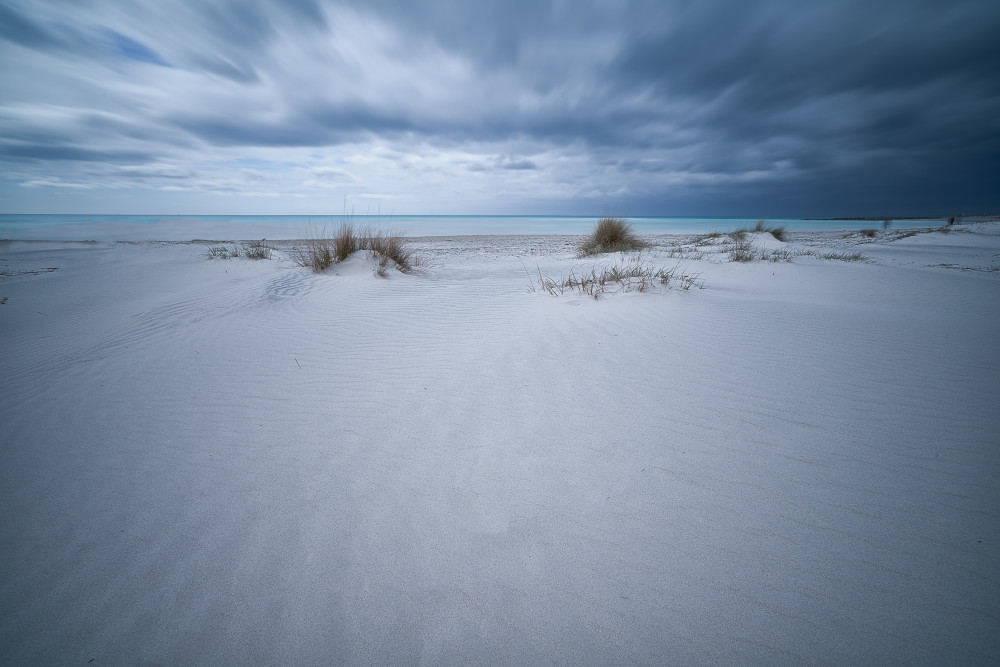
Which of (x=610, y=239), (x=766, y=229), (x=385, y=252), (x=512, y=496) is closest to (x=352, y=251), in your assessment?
(x=385, y=252)

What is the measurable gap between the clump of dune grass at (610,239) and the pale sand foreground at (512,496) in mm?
5997

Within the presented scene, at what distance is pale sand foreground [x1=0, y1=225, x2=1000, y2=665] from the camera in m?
0.99

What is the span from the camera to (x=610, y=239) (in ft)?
29.9

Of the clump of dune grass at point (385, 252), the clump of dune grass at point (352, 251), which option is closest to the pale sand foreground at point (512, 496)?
the clump of dune grass at point (352, 251)

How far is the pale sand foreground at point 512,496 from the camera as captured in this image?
3.24ft

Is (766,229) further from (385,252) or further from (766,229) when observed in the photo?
(385,252)

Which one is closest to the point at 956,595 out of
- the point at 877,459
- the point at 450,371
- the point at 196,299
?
the point at 877,459

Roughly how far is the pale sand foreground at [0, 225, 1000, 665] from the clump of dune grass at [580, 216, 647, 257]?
600cm

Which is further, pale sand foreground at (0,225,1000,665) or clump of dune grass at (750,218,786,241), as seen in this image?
clump of dune grass at (750,218,786,241)

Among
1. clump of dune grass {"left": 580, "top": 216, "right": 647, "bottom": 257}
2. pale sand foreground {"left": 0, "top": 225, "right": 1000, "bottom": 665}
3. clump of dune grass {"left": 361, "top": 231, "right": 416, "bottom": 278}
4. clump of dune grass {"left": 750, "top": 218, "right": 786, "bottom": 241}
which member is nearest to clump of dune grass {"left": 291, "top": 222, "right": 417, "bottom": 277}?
clump of dune grass {"left": 361, "top": 231, "right": 416, "bottom": 278}

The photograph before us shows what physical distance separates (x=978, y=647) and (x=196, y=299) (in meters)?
5.98

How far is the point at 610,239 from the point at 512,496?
873 cm

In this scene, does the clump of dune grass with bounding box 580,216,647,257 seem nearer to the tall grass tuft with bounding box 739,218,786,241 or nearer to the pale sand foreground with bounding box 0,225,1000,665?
the tall grass tuft with bounding box 739,218,786,241

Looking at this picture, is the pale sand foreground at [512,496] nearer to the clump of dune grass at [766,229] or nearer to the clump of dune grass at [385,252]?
the clump of dune grass at [385,252]
